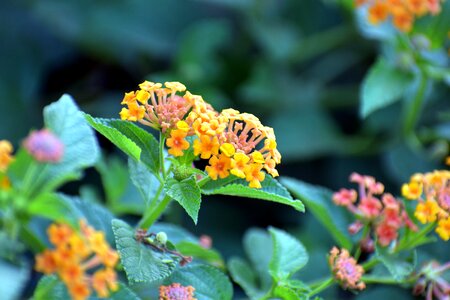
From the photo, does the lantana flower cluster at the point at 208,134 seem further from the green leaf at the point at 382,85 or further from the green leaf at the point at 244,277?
the green leaf at the point at 382,85

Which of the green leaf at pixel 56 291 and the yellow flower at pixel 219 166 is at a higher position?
the yellow flower at pixel 219 166

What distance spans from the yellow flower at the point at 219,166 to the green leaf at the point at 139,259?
0.54 feet

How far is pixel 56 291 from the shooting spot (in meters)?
1.03

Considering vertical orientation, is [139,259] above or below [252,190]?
below

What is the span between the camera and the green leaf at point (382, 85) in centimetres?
151

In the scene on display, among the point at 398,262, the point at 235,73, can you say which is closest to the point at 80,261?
the point at 398,262

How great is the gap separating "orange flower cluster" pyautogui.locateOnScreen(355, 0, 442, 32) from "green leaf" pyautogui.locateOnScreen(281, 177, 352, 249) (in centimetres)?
48

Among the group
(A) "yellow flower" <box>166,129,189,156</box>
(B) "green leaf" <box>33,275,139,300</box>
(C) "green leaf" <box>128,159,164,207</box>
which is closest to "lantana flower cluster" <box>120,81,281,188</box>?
(A) "yellow flower" <box>166,129,189,156</box>

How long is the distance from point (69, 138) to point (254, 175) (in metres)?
0.40

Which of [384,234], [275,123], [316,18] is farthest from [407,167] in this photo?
[316,18]

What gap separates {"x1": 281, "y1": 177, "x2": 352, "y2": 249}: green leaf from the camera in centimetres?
126

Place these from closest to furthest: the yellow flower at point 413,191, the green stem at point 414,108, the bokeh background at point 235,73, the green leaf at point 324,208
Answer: the yellow flower at point 413,191, the green leaf at point 324,208, the green stem at point 414,108, the bokeh background at point 235,73

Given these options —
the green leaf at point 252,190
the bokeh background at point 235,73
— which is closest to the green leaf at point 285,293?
the green leaf at point 252,190

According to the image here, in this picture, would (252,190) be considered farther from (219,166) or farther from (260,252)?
(260,252)
